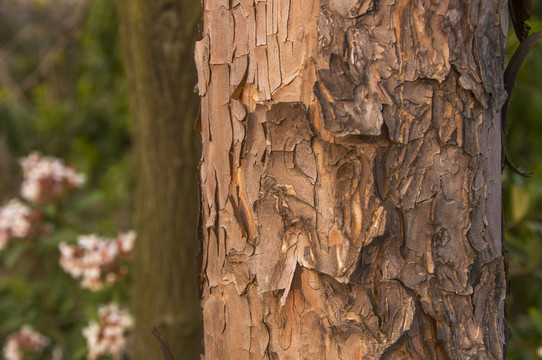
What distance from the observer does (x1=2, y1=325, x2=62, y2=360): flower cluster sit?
2.10 meters

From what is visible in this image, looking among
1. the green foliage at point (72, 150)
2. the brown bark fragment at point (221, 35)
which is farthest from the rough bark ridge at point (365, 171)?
the green foliage at point (72, 150)

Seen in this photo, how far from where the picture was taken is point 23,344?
2.12 m

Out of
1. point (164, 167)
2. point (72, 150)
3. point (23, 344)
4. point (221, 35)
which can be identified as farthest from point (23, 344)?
point (221, 35)

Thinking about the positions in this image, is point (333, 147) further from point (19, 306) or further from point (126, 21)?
point (19, 306)

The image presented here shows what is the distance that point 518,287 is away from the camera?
2.31 m

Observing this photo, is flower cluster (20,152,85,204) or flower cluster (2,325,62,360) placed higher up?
flower cluster (20,152,85,204)

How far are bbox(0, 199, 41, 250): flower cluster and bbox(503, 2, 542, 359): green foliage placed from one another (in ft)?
6.17

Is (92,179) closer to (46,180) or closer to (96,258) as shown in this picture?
(46,180)

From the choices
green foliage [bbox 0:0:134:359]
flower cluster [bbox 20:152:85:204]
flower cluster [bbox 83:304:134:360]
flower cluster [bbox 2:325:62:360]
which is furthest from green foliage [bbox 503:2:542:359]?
flower cluster [bbox 2:325:62:360]

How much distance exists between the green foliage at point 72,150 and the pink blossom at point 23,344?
0.28ft

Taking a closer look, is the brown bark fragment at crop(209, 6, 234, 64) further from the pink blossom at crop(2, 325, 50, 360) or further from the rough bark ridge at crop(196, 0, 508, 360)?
the pink blossom at crop(2, 325, 50, 360)

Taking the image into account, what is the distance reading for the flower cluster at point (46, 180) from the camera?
2125mm

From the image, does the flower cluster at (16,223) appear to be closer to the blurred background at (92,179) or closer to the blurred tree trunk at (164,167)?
the blurred background at (92,179)

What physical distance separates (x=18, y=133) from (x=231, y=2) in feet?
7.20
